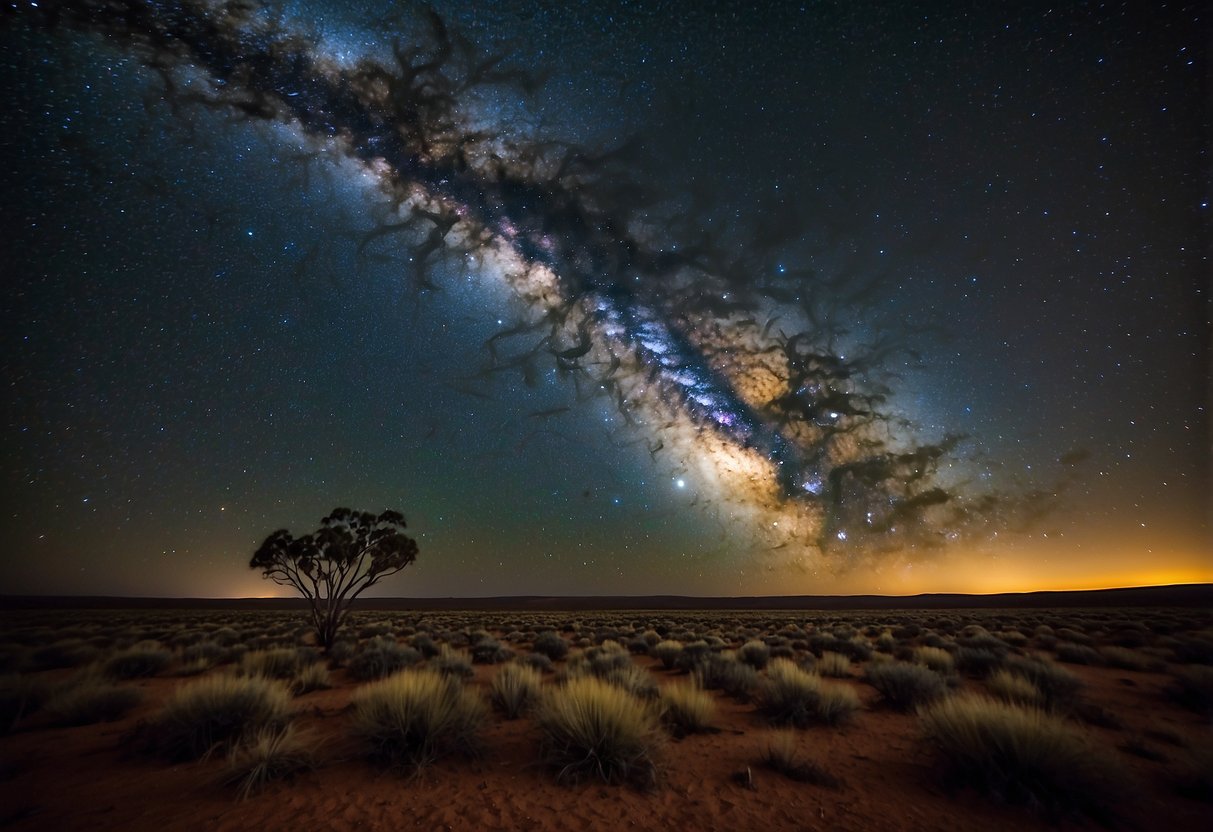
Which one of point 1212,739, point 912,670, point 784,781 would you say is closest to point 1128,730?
point 1212,739

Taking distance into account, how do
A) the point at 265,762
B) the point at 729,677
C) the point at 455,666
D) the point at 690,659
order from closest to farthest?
1. the point at 265,762
2. the point at 729,677
3. the point at 455,666
4. the point at 690,659

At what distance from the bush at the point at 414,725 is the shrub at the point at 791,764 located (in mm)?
4010

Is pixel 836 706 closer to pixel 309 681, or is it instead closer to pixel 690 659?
pixel 690 659

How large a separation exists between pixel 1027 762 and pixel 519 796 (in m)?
5.84

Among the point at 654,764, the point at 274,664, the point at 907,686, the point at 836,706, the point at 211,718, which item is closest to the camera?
the point at 654,764

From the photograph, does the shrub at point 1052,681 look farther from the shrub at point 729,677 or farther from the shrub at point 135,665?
the shrub at point 135,665

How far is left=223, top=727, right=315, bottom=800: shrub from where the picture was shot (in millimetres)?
5227

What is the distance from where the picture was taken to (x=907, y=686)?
9.09 m

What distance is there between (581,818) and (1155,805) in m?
6.36

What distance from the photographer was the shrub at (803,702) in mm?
7762

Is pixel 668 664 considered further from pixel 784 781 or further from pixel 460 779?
pixel 460 779

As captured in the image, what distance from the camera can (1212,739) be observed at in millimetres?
7008

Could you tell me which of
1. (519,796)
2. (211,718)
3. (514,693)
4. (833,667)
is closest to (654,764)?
(519,796)

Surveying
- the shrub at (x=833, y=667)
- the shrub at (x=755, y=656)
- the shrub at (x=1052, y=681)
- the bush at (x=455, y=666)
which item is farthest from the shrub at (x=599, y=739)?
the shrub at (x=755, y=656)
